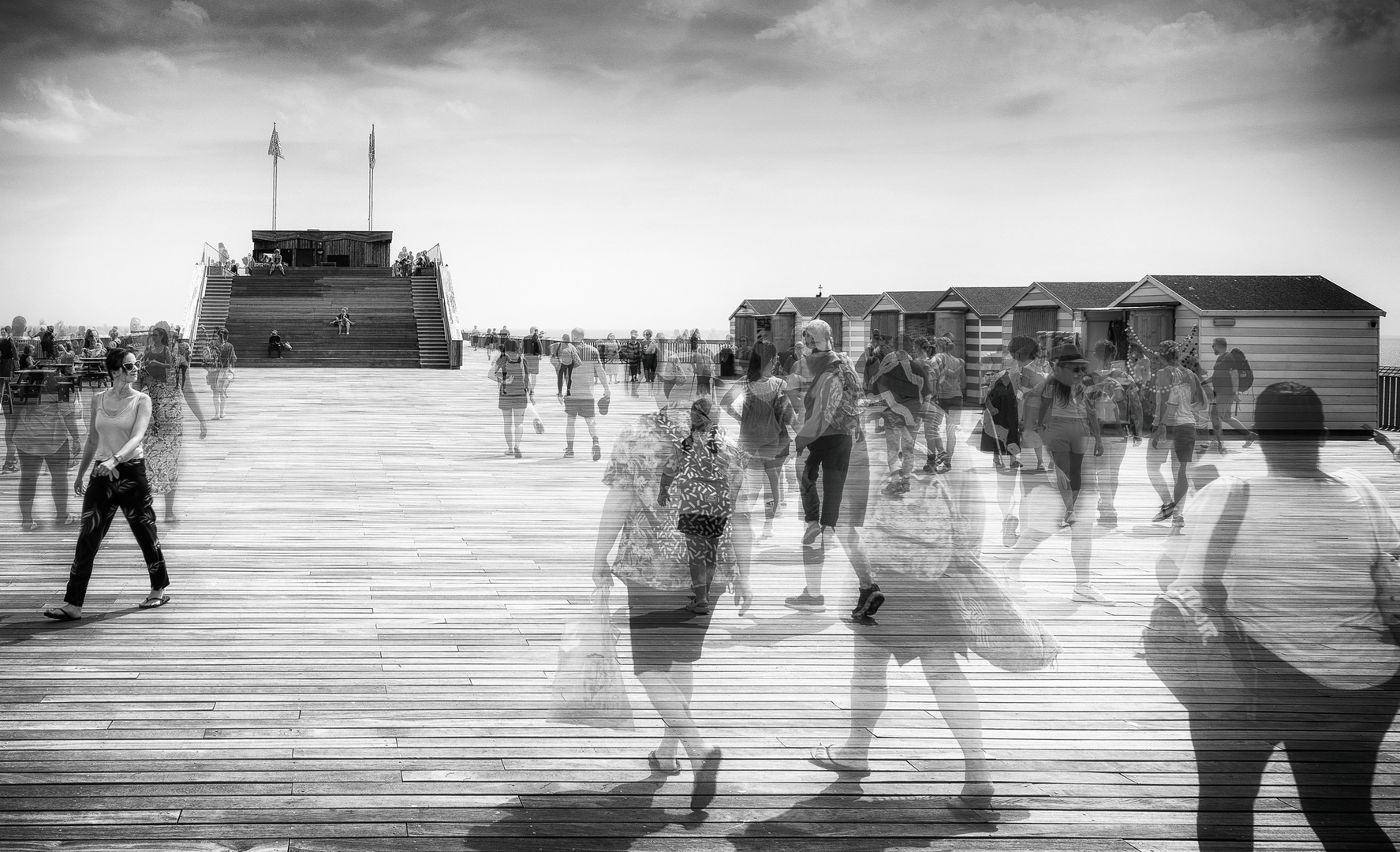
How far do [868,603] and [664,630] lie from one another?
4.36ft

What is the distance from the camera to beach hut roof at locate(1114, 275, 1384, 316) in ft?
74.1

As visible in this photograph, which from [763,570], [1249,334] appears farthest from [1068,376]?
[1249,334]

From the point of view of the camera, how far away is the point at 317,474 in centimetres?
1435

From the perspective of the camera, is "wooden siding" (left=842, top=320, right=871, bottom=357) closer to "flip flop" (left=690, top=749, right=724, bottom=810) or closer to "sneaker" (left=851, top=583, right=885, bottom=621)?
"sneaker" (left=851, top=583, right=885, bottom=621)

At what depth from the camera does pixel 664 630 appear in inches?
266

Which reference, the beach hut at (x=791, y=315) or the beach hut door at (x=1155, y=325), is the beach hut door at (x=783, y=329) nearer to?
the beach hut at (x=791, y=315)

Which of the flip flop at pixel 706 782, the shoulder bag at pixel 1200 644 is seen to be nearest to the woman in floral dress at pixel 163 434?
the flip flop at pixel 706 782

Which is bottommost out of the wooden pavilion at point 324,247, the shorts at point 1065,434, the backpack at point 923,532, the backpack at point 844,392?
the backpack at point 923,532

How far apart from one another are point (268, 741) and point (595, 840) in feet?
5.71

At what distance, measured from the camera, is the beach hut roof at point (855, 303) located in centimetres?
3766

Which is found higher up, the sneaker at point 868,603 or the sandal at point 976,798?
the sneaker at point 868,603

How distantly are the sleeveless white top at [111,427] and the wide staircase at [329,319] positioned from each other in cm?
3508

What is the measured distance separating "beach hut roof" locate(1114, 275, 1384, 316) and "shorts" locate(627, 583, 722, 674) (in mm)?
18159

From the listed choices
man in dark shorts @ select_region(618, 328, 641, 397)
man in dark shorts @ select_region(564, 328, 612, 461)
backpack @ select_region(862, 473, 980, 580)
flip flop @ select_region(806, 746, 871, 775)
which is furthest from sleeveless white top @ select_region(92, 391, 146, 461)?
man in dark shorts @ select_region(618, 328, 641, 397)
